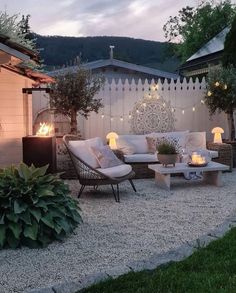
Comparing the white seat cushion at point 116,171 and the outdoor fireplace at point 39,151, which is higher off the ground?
the outdoor fireplace at point 39,151

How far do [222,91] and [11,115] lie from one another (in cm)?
475

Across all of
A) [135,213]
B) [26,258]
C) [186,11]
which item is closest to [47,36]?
[186,11]

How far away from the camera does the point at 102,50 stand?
1003 inches

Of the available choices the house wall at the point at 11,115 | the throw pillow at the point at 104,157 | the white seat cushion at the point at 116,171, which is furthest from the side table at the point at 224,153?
the house wall at the point at 11,115

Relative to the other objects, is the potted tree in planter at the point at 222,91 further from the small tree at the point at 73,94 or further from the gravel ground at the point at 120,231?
the gravel ground at the point at 120,231

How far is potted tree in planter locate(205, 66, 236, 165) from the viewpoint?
10.0 m

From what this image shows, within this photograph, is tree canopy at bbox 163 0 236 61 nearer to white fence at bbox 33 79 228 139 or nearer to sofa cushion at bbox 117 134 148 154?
white fence at bbox 33 79 228 139

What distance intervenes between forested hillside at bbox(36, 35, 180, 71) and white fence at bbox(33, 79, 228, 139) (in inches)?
325

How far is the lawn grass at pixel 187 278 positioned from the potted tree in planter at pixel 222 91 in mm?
6463

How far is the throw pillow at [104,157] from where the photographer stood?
24.2ft

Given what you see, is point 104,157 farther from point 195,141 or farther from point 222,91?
point 222,91

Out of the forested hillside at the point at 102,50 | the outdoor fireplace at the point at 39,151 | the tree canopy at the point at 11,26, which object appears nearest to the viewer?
the outdoor fireplace at the point at 39,151

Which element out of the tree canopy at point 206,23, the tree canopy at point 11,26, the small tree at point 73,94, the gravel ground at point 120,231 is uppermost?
the tree canopy at point 206,23

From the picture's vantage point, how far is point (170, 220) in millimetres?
5469
